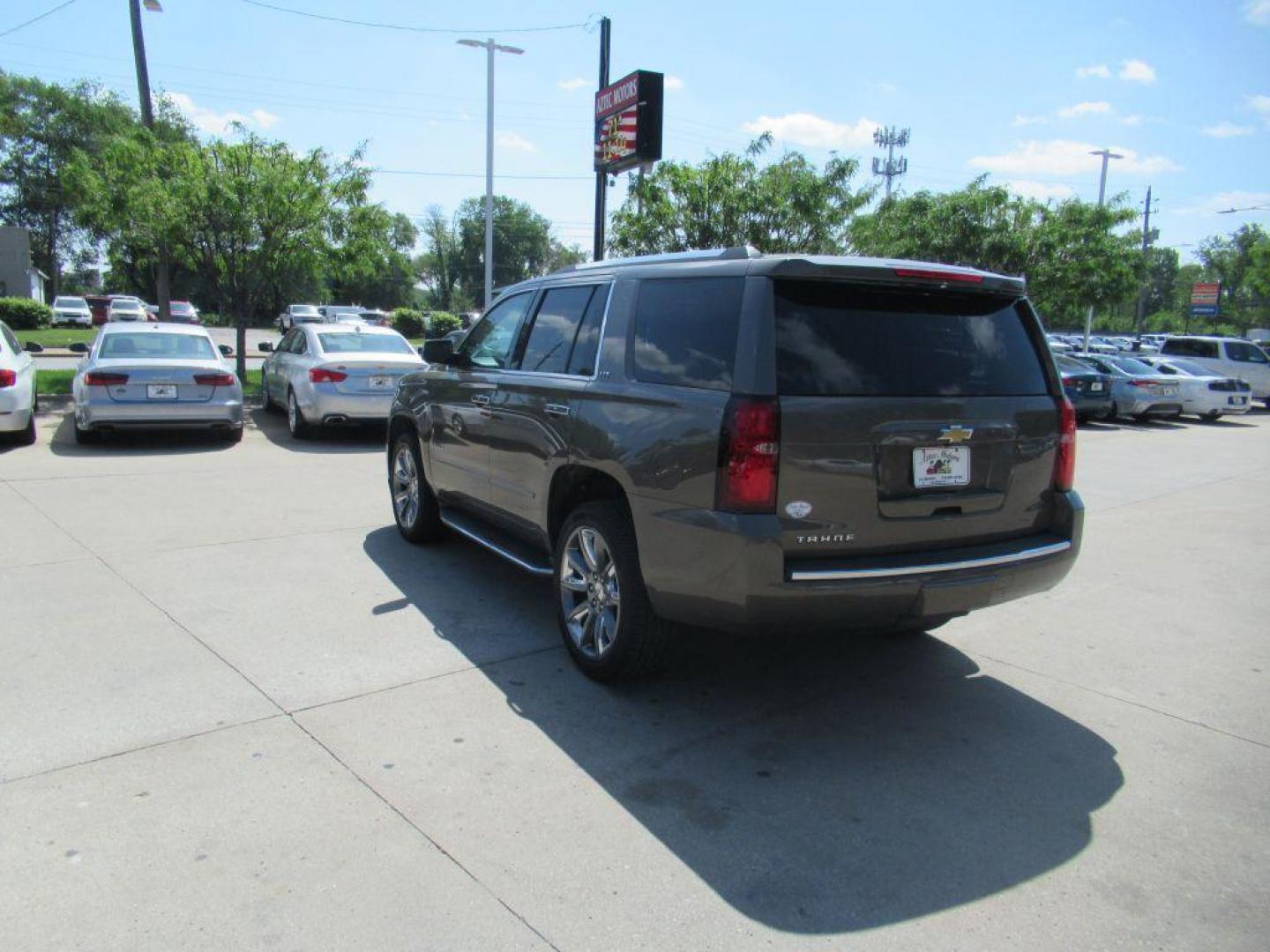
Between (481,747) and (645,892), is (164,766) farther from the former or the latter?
(645,892)

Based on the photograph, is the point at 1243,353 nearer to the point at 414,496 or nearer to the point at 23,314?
the point at 414,496

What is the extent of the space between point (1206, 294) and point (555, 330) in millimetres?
82626

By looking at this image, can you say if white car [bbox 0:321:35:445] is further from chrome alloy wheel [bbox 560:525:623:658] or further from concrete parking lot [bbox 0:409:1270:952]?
chrome alloy wheel [bbox 560:525:623:658]

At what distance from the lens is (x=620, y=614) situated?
13.3 feet

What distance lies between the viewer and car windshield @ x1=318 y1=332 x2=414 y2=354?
11922 millimetres

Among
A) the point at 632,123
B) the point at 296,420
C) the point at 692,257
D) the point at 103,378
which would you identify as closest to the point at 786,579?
the point at 692,257

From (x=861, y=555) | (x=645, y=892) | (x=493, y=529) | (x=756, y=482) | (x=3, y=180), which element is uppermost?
(x=3, y=180)

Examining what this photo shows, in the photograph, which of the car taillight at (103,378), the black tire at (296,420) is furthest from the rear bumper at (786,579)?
the black tire at (296,420)

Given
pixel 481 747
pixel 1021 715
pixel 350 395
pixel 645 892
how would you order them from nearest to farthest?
pixel 645 892 < pixel 481 747 < pixel 1021 715 < pixel 350 395

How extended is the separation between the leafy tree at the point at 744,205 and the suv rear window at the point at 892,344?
40.5 ft

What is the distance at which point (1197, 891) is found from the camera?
9.38 feet

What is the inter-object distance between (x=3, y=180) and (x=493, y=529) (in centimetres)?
7081

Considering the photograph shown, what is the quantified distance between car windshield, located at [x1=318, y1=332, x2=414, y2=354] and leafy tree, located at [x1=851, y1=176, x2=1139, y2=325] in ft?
42.0

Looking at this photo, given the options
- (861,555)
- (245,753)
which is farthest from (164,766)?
(861,555)
